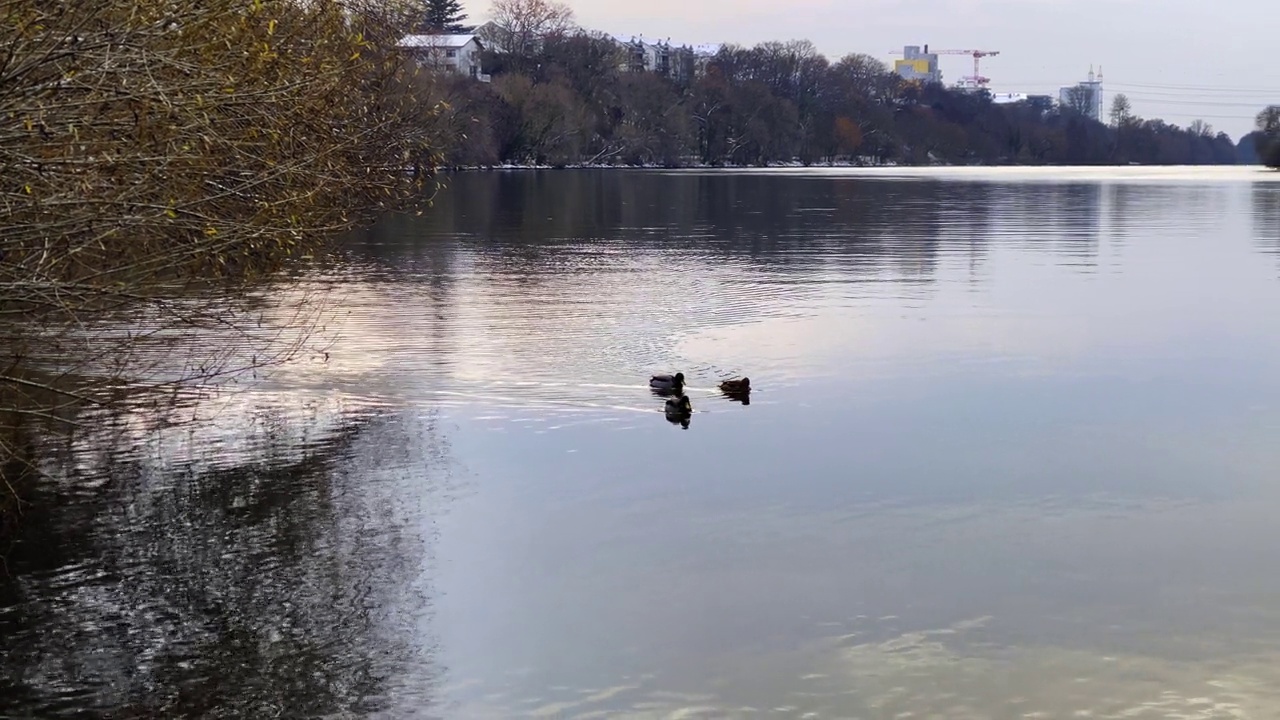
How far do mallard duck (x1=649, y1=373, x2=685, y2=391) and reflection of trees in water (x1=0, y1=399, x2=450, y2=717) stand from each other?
3.51m

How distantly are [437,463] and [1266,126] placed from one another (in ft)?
520

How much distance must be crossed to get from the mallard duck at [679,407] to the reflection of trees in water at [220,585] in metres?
3.00

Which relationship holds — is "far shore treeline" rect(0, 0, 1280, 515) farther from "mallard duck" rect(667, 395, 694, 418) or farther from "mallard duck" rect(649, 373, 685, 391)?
"mallard duck" rect(667, 395, 694, 418)

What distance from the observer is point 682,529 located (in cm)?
1186

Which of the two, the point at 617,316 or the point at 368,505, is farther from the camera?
the point at 617,316

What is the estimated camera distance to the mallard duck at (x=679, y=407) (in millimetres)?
15680

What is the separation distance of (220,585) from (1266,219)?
47940 mm

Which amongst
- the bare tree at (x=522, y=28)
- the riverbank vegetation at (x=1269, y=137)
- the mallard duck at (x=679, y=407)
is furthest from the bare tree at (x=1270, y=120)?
the mallard duck at (x=679, y=407)

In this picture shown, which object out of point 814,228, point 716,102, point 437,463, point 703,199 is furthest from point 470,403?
point 716,102

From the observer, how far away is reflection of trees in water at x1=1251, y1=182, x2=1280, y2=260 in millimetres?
39281

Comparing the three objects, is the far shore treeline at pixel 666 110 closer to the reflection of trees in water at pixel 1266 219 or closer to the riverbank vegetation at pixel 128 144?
the reflection of trees in water at pixel 1266 219

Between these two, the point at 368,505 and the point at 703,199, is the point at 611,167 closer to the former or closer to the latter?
the point at 703,199

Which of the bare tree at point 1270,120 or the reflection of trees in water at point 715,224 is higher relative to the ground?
the bare tree at point 1270,120

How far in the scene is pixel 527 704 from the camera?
27.8 ft
